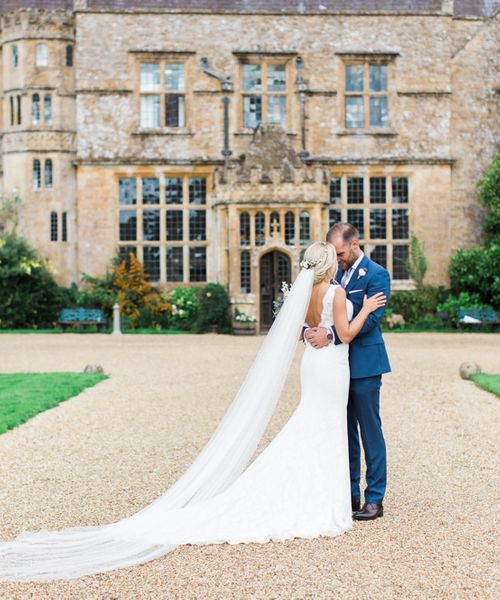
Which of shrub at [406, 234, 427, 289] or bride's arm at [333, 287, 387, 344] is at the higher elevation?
shrub at [406, 234, 427, 289]

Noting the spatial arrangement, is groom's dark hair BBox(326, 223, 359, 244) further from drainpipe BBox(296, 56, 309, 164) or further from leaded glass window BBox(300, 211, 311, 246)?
drainpipe BBox(296, 56, 309, 164)

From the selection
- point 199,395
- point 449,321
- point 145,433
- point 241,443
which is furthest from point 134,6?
point 241,443

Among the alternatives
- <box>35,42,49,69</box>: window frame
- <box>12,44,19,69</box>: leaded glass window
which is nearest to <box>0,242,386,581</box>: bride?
<box>35,42,49,69</box>: window frame

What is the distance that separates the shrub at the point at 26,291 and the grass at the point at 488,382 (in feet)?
43.6

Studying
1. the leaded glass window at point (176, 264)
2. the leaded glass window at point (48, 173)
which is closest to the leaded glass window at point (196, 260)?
the leaded glass window at point (176, 264)

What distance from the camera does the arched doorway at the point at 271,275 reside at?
22.6 m

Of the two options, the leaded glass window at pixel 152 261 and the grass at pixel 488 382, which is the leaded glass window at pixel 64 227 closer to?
the leaded glass window at pixel 152 261

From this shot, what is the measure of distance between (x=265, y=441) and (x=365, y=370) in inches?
102

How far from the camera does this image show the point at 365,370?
5.51 metres

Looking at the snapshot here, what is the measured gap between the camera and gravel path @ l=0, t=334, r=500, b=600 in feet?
13.8

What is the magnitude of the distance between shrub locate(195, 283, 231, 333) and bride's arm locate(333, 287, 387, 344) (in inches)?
654

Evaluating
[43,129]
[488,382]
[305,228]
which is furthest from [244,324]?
[488,382]

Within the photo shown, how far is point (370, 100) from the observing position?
79.8 feet

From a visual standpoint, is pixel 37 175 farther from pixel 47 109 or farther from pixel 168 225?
pixel 168 225
